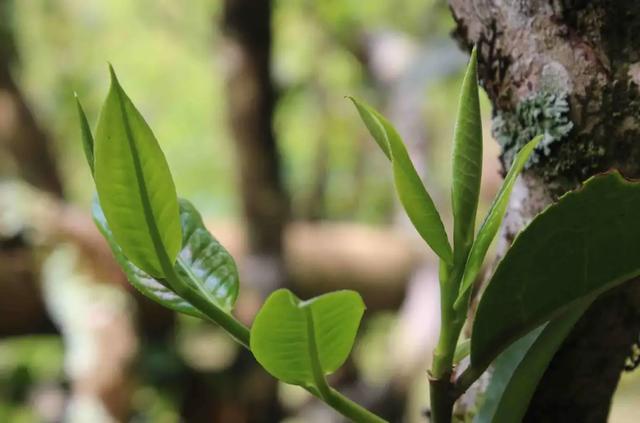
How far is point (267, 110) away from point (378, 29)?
36.1 inches

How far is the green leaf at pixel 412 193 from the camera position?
0.84 feet

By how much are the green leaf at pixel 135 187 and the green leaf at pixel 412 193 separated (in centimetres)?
8

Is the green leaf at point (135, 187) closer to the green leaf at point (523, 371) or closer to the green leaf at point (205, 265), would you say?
the green leaf at point (205, 265)

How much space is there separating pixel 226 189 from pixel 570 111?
266 centimetres

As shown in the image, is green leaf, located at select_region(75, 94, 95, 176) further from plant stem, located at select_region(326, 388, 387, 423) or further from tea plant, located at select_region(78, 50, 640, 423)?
plant stem, located at select_region(326, 388, 387, 423)

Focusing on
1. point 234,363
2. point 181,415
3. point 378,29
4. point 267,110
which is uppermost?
point 378,29

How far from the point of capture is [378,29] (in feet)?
7.45

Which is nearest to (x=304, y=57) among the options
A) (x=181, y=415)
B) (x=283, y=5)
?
(x=283, y=5)

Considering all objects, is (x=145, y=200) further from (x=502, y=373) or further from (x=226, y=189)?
(x=226, y=189)

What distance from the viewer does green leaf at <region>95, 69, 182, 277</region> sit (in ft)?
0.83

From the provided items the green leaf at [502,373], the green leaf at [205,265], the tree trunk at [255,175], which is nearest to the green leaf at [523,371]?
the green leaf at [502,373]

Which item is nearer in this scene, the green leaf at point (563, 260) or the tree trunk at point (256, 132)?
the green leaf at point (563, 260)

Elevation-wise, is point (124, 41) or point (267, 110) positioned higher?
point (124, 41)

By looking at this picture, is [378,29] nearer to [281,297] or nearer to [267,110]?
[267,110]
